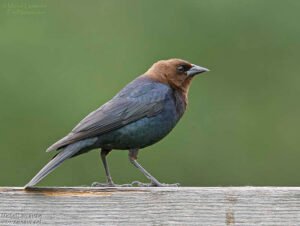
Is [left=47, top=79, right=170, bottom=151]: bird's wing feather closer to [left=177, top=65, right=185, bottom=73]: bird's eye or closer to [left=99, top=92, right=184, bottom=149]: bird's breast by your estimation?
[left=99, top=92, right=184, bottom=149]: bird's breast

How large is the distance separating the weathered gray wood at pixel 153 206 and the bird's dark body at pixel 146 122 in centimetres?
106

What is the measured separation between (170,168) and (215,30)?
173 cm

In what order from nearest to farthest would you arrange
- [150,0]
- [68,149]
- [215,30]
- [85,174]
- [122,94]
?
[68,149] < [122,94] < [85,174] < [215,30] < [150,0]

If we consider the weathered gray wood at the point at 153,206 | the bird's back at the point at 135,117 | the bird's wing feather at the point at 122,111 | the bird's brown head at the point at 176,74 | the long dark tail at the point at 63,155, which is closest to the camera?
the weathered gray wood at the point at 153,206

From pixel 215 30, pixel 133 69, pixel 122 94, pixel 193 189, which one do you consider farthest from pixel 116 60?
pixel 193 189

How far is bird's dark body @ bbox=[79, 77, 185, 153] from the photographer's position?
18.9 ft

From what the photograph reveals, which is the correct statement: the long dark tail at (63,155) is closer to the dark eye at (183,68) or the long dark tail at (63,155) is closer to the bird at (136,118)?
the bird at (136,118)

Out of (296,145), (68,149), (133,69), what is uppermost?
(68,149)

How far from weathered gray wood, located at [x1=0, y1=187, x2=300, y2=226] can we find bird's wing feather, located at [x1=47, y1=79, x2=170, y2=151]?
2.23 feet

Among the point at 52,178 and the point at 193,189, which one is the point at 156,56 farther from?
the point at 193,189

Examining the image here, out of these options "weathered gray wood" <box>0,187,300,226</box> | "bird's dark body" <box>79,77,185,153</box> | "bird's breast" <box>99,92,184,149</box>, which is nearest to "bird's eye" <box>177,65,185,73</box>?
"bird's dark body" <box>79,77,185,153</box>

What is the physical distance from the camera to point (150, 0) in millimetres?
11586

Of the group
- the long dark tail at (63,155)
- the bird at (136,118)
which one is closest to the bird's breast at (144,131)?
the bird at (136,118)

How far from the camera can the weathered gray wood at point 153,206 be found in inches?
178
